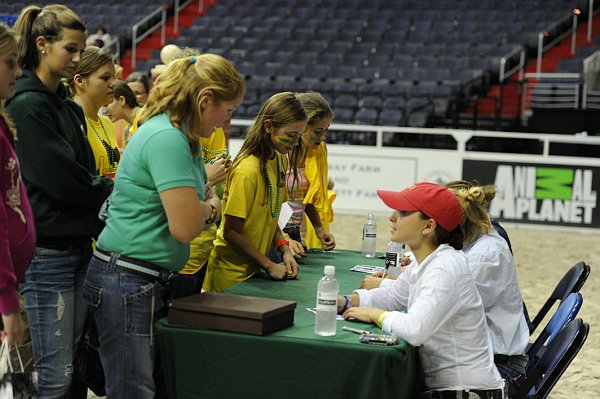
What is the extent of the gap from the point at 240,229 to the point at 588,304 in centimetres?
432

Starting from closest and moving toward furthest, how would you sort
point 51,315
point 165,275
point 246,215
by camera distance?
point 165,275 → point 51,315 → point 246,215

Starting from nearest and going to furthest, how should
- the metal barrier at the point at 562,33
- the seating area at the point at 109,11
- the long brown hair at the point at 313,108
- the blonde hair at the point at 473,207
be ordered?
the blonde hair at the point at 473,207, the long brown hair at the point at 313,108, the metal barrier at the point at 562,33, the seating area at the point at 109,11

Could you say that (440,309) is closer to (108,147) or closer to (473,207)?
(473,207)

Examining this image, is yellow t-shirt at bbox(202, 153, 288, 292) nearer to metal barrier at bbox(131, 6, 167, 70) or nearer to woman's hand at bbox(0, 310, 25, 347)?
woman's hand at bbox(0, 310, 25, 347)

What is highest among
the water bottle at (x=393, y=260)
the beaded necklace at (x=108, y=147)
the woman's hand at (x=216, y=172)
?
the beaded necklace at (x=108, y=147)

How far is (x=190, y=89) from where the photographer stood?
2.58 meters

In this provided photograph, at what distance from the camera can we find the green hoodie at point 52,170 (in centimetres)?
273

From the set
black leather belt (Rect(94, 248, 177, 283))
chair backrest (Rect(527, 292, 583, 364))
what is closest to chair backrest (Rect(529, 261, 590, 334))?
chair backrest (Rect(527, 292, 583, 364))

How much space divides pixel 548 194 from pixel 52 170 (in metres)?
9.19

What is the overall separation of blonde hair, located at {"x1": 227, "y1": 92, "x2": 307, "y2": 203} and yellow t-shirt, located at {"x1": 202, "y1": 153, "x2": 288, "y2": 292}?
31 millimetres

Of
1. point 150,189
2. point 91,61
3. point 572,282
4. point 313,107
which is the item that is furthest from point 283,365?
point 572,282

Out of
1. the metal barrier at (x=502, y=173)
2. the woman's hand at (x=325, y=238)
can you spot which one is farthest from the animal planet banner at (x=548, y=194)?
the woman's hand at (x=325, y=238)

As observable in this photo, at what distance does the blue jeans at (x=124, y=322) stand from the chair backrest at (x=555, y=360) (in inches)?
58.3

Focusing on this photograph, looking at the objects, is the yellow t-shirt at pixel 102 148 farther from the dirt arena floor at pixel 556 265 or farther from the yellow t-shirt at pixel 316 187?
the dirt arena floor at pixel 556 265
